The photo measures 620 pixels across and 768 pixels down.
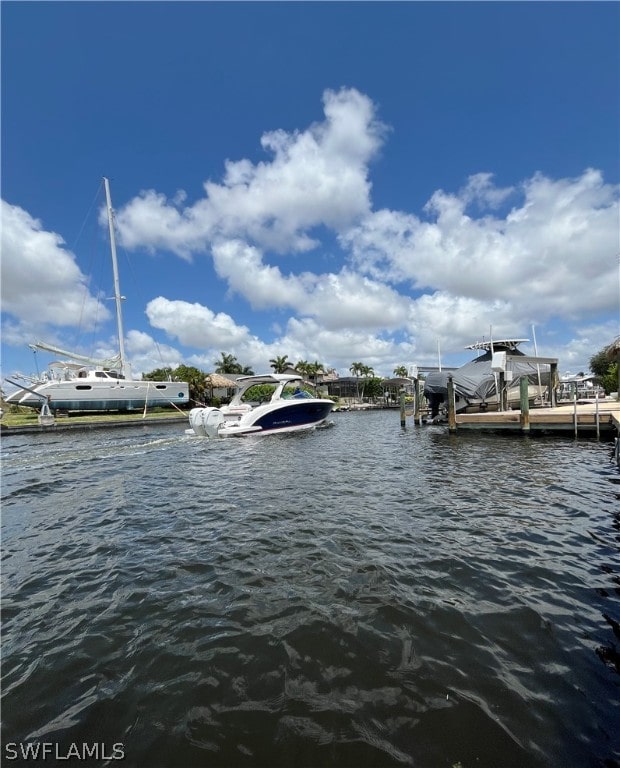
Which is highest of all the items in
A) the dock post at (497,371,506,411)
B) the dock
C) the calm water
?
the dock post at (497,371,506,411)

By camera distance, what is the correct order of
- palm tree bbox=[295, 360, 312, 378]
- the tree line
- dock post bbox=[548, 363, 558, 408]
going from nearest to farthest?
dock post bbox=[548, 363, 558, 408] → the tree line → palm tree bbox=[295, 360, 312, 378]

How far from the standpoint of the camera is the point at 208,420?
63.3ft

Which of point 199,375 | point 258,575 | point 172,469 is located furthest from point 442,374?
point 199,375

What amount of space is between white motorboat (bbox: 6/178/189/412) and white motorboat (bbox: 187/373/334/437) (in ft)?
64.7

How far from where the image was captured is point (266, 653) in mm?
3381

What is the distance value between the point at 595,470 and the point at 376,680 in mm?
10498

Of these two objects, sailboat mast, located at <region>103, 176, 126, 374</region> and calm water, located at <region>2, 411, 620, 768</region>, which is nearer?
calm water, located at <region>2, 411, 620, 768</region>

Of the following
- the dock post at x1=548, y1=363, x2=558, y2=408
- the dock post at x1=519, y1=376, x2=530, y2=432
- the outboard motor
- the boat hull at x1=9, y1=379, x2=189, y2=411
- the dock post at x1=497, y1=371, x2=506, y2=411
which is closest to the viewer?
the dock post at x1=519, y1=376, x2=530, y2=432

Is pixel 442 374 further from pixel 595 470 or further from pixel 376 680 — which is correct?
pixel 376 680

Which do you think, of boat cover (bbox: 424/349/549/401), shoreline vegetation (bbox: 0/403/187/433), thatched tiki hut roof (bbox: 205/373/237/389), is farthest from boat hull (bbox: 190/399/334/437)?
thatched tiki hut roof (bbox: 205/373/237/389)

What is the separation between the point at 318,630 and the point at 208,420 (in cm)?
1660

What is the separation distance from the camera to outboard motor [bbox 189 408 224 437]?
19312mm

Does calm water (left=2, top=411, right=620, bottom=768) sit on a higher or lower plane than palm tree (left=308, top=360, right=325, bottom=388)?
lower

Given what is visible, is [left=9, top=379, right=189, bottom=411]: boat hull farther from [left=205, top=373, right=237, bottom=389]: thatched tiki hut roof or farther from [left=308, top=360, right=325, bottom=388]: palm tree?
[left=308, top=360, right=325, bottom=388]: palm tree
